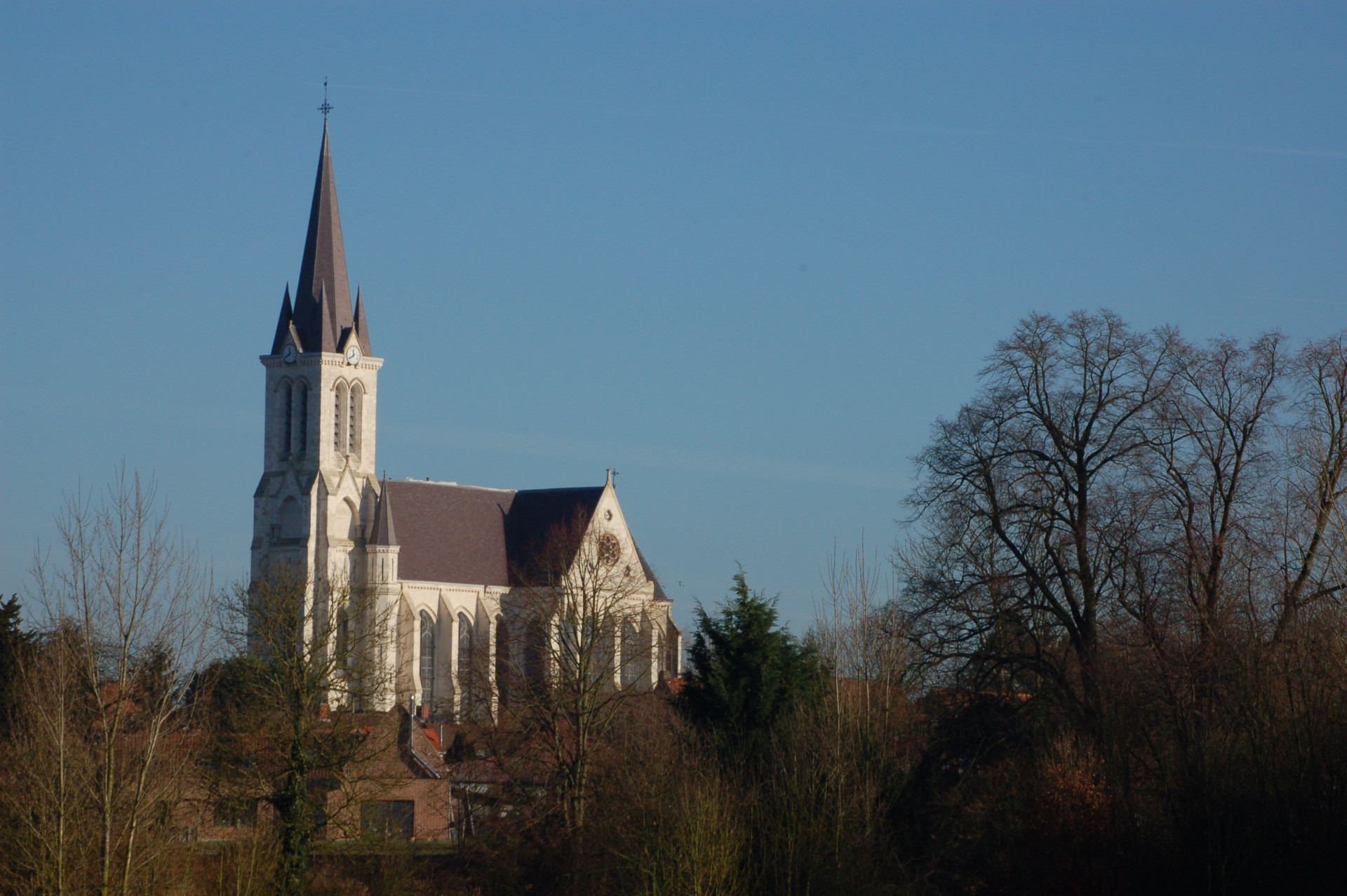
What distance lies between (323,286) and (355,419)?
657 centimetres

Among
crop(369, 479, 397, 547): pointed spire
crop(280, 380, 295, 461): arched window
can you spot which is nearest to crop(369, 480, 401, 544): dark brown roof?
crop(369, 479, 397, 547): pointed spire

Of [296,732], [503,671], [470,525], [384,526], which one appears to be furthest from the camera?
[470,525]

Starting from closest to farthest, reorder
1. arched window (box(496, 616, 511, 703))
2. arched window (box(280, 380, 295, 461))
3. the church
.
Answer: arched window (box(496, 616, 511, 703)) < the church < arched window (box(280, 380, 295, 461))

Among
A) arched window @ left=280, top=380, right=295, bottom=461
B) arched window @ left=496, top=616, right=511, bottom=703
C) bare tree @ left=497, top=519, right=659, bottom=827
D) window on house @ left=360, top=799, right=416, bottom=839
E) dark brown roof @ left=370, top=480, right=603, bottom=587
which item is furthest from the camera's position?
dark brown roof @ left=370, top=480, right=603, bottom=587

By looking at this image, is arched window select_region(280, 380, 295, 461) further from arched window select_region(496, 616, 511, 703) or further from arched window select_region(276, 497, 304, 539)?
arched window select_region(496, 616, 511, 703)

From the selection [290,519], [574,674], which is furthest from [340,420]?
[574,674]

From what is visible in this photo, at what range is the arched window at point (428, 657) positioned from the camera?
77000 millimetres

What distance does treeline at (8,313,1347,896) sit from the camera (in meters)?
23.9

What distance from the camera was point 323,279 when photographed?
257 ft

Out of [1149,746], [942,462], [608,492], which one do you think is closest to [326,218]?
[608,492]

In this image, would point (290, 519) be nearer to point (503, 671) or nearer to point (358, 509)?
point (358, 509)

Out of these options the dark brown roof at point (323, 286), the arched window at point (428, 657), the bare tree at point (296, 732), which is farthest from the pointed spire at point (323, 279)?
the bare tree at point (296, 732)

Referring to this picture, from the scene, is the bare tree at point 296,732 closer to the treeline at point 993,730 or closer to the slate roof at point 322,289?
the treeline at point 993,730

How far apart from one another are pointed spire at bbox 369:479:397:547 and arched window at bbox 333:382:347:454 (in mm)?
3200
